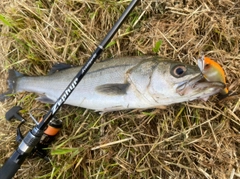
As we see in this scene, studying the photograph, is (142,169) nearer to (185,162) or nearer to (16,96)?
(185,162)

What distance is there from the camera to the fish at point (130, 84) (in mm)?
2406

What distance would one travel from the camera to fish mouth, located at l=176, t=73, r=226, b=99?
7.70 ft

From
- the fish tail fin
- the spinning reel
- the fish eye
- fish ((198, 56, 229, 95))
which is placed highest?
the fish tail fin

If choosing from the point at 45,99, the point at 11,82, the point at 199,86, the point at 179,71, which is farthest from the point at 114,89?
the point at 11,82

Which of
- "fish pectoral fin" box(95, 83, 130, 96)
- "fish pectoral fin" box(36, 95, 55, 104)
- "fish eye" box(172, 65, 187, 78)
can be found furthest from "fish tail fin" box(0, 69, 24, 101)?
"fish eye" box(172, 65, 187, 78)

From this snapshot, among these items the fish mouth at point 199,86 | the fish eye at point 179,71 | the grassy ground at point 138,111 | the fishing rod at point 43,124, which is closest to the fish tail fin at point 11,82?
the grassy ground at point 138,111

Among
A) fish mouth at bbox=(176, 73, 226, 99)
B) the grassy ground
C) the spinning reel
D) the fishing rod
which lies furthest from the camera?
the spinning reel

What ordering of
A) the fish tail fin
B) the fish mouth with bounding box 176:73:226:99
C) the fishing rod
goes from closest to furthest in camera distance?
the fish mouth with bounding box 176:73:226:99
the fishing rod
the fish tail fin

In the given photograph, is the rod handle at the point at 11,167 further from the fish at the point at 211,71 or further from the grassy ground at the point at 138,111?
the fish at the point at 211,71

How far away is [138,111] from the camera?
2.99 metres

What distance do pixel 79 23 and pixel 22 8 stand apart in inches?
31.8

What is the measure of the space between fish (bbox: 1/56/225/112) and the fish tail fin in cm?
22

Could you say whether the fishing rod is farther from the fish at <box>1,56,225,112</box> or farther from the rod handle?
the fish at <box>1,56,225,112</box>

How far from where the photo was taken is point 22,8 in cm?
360
